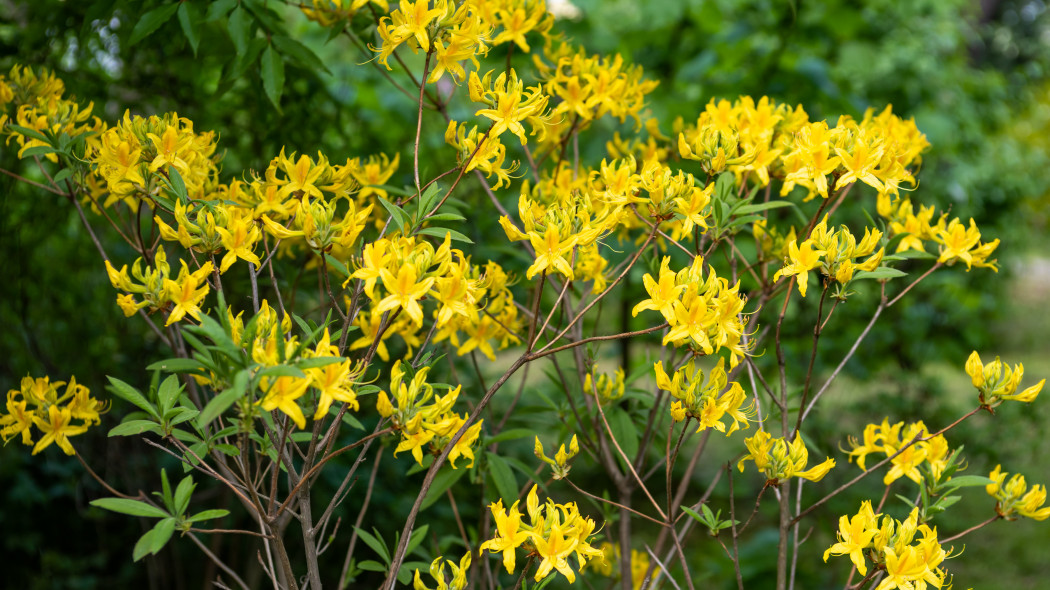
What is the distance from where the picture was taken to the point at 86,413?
4.40 ft

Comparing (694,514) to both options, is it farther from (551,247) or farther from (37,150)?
(37,150)

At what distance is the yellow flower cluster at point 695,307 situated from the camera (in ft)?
3.59

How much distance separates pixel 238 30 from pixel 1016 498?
5.57 feet

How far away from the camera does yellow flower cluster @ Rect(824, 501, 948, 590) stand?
111 centimetres

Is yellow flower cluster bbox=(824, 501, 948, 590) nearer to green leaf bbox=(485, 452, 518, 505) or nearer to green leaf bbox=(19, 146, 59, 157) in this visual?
green leaf bbox=(485, 452, 518, 505)

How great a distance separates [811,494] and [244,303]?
2725mm

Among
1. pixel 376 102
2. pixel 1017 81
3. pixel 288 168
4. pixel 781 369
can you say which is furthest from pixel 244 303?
pixel 1017 81

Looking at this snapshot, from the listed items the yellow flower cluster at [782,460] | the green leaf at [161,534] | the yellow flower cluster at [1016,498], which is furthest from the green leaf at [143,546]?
the yellow flower cluster at [1016,498]

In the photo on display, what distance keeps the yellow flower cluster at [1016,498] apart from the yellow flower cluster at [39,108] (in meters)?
1.74

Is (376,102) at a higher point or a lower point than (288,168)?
lower

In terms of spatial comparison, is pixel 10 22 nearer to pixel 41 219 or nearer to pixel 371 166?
pixel 41 219

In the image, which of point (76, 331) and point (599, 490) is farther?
point (599, 490)

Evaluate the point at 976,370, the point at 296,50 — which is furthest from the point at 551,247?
the point at 296,50

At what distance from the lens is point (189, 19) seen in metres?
1.60
